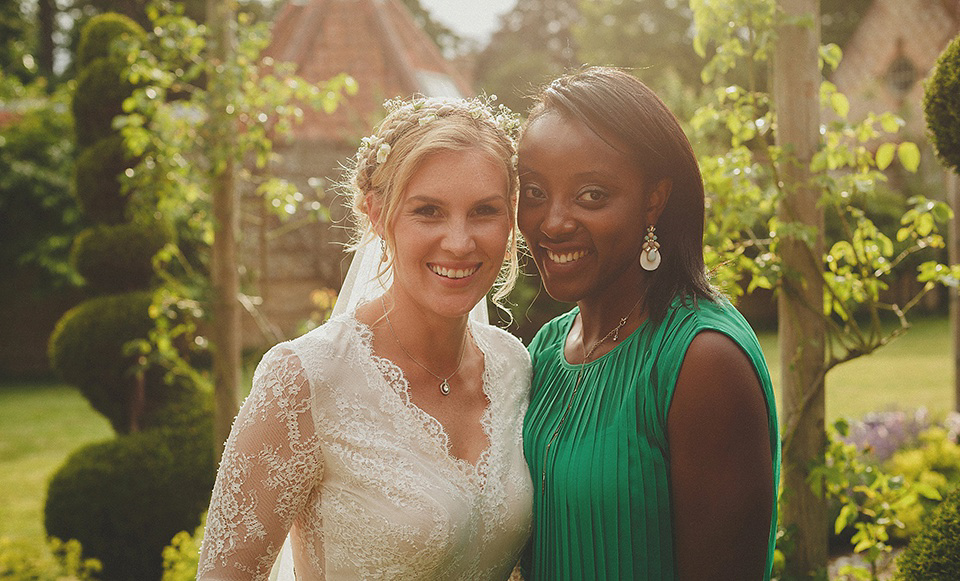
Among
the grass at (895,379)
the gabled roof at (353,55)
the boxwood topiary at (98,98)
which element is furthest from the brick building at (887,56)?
the boxwood topiary at (98,98)

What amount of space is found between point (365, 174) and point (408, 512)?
100 cm

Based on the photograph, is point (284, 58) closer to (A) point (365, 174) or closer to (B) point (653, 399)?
(A) point (365, 174)

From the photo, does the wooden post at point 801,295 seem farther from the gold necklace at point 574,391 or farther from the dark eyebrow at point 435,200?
the dark eyebrow at point 435,200

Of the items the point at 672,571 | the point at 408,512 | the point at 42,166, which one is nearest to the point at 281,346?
the point at 408,512

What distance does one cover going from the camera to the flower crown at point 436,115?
236cm

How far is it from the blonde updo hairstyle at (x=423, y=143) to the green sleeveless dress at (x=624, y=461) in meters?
0.59

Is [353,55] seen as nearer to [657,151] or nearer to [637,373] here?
[657,151]

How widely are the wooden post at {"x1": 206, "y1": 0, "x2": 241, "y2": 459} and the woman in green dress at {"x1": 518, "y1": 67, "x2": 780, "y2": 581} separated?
269 cm

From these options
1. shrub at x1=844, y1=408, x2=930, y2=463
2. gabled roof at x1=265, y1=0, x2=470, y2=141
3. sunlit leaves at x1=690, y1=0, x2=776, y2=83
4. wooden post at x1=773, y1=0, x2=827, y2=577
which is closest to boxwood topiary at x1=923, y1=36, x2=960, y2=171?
wooden post at x1=773, y1=0, x2=827, y2=577

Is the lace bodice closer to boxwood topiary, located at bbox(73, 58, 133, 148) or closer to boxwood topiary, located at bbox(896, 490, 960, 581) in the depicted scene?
boxwood topiary, located at bbox(896, 490, 960, 581)

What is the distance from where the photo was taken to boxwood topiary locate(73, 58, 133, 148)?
573cm

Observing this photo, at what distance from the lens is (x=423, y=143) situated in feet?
7.47

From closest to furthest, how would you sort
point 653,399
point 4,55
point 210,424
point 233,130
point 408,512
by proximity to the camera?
point 653,399, point 408,512, point 233,130, point 210,424, point 4,55

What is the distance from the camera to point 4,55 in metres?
21.5
